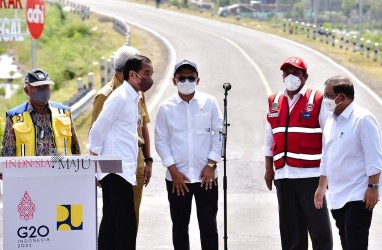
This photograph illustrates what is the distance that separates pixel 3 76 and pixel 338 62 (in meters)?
16.1

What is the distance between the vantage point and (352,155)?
8.32 m

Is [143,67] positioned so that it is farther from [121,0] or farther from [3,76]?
[121,0]

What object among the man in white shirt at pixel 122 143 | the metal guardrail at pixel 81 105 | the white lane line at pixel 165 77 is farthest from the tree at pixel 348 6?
the man in white shirt at pixel 122 143

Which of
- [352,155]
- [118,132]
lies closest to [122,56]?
[118,132]

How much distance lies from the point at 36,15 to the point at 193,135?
591 inches

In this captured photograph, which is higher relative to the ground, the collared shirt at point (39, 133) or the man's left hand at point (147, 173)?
the collared shirt at point (39, 133)

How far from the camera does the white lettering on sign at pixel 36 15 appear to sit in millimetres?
22969

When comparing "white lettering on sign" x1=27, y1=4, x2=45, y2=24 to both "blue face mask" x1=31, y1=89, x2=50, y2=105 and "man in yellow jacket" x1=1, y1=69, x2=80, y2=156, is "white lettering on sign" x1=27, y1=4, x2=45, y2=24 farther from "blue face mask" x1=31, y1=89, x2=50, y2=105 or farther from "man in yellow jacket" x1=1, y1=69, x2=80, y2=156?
"blue face mask" x1=31, y1=89, x2=50, y2=105

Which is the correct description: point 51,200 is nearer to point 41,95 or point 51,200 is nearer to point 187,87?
point 41,95

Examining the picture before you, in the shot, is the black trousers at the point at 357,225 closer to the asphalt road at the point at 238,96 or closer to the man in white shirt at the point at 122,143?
the man in white shirt at the point at 122,143

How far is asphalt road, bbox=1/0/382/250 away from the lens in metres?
11.9

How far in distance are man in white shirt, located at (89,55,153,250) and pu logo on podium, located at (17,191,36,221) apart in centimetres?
105

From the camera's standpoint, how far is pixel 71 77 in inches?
1478

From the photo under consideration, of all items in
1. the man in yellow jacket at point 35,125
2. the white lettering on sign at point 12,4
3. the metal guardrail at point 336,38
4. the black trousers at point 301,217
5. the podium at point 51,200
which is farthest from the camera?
the metal guardrail at point 336,38
